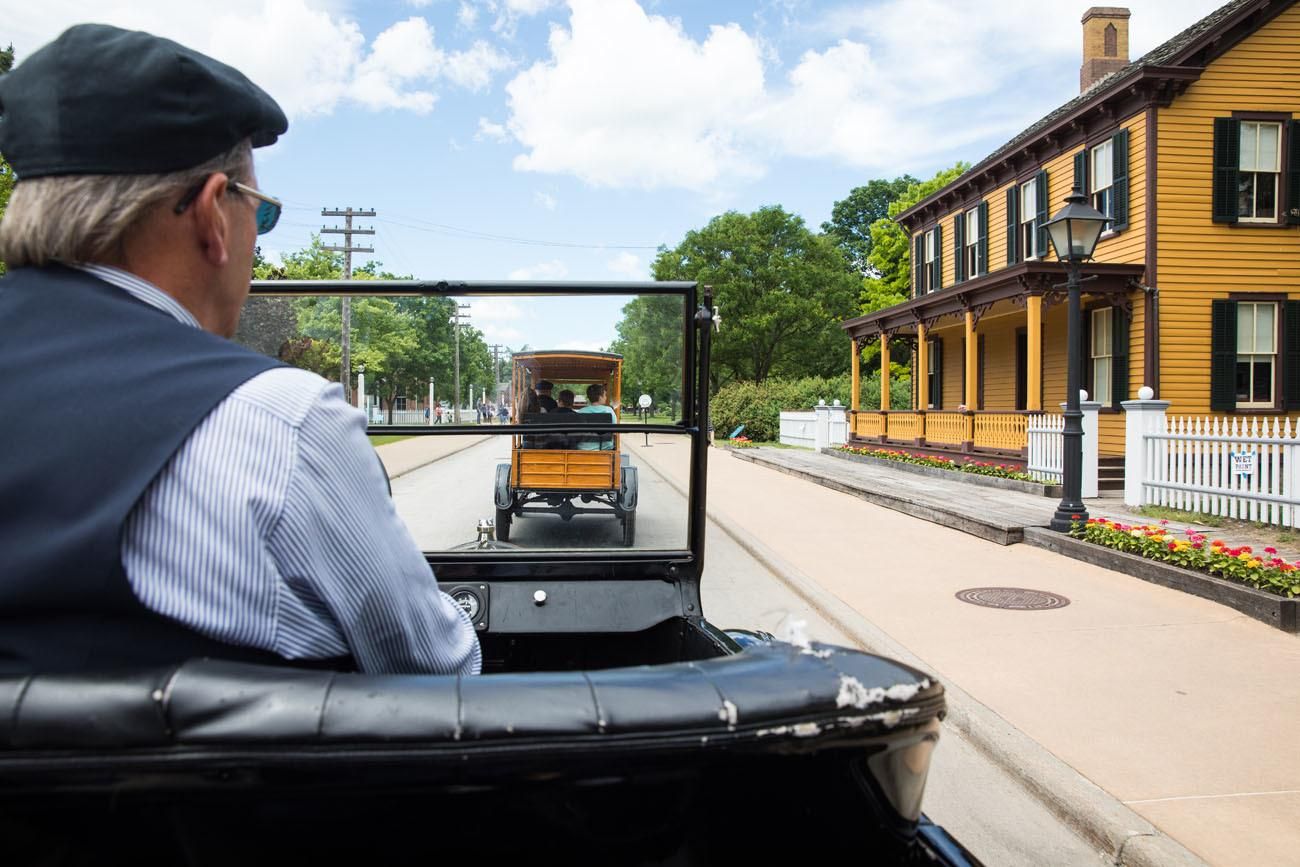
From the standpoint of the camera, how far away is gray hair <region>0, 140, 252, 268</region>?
3.94 ft

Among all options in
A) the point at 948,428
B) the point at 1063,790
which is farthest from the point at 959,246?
the point at 1063,790

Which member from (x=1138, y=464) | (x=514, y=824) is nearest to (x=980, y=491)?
(x=1138, y=464)

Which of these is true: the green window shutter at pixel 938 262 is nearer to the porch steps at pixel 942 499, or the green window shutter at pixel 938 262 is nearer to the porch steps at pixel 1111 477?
the porch steps at pixel 942 499

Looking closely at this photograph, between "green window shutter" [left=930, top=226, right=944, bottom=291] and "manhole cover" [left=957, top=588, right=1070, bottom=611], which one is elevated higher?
"green window shutter" [left=930, top=226, right=944, bottom=291]

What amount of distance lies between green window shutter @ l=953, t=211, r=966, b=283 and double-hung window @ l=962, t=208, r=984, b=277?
9 centimetres

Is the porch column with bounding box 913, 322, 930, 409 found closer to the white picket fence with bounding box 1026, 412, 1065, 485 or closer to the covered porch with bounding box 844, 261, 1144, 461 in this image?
the covered porch with bounding box 844, 261, 1144, 461

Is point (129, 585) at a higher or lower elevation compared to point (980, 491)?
higher

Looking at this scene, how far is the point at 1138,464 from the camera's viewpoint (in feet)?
40.0

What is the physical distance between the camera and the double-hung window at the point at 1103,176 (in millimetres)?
18000

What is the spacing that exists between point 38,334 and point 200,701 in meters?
0.54

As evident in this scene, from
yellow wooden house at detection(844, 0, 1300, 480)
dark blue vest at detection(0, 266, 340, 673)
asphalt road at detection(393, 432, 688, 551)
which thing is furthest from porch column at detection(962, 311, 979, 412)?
dark blue vest at detection(0, 266, 340, 673)

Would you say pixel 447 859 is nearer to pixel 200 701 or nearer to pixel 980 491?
pixel 200 701

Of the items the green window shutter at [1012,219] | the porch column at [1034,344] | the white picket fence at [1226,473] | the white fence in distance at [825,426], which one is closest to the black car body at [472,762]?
the white picket fence at [1226,473]

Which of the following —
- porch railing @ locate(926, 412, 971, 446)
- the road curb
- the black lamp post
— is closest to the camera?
the road curb
